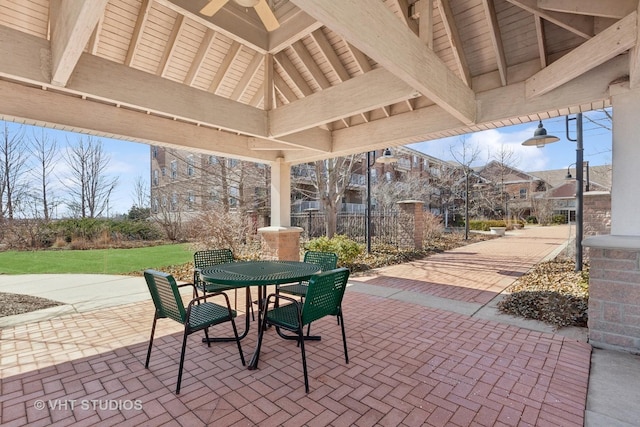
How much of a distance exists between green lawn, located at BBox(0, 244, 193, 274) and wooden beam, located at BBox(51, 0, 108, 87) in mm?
6979

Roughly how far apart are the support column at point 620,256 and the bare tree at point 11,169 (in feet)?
53.2

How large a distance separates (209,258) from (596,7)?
5382mm

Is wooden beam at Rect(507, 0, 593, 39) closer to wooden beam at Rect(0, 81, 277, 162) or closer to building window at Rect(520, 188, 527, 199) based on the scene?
wooden beam at Rect(0, 81, 277, 162)

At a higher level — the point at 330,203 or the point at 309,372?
the point at 330,203

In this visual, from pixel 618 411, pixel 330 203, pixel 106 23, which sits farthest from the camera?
pixel 330 203

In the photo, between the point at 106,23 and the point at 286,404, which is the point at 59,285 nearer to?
the point at 106,23

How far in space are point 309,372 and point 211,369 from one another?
98cm

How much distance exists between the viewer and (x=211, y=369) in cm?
321

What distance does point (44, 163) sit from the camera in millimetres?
14016

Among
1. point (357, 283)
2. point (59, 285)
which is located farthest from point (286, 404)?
point (59, 285)

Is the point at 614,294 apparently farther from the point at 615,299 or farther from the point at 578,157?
the point at 578,157

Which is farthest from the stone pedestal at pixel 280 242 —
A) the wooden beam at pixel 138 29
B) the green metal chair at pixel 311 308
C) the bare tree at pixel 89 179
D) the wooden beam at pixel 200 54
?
the bare tree at pixel 89 179

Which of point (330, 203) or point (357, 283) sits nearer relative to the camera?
point (357, 283)

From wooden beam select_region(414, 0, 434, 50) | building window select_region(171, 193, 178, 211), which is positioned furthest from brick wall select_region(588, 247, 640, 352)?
building window select_region(171, 193, 178, 211)
